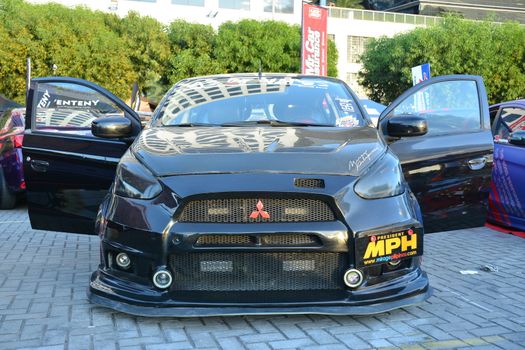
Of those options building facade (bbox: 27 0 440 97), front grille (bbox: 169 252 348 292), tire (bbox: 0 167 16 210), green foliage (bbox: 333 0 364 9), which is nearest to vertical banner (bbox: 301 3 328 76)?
tire (bbox: 0 167 16 210)

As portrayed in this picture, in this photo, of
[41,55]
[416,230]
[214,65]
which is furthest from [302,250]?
[214,65]

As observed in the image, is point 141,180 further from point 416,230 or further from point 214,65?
point 214,65

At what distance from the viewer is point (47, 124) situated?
513cm

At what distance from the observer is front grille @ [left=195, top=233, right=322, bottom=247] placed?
11.0 feet

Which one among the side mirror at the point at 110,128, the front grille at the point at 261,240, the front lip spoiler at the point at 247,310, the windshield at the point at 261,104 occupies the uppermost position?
the windshield at the point at 261,104

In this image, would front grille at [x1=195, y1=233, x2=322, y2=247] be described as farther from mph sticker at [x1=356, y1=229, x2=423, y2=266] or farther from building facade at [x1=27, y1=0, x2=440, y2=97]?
building facade at [x1=27, y1=0, x2=440, y2=97]

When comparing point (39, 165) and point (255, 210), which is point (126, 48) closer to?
point (39, 165)

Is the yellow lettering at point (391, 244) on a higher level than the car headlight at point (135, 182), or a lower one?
lower

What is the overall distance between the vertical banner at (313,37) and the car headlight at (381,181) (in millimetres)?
13636

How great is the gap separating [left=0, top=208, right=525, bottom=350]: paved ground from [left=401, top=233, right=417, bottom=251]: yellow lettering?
0.47 metres

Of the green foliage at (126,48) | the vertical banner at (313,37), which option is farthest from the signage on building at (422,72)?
the green foliage at (126,48)

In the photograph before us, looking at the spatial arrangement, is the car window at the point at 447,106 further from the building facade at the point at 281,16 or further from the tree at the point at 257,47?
the building facade at the point at 281,16

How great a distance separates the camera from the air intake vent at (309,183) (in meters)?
3.42

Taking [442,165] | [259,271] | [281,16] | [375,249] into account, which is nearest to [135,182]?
[259,271]
